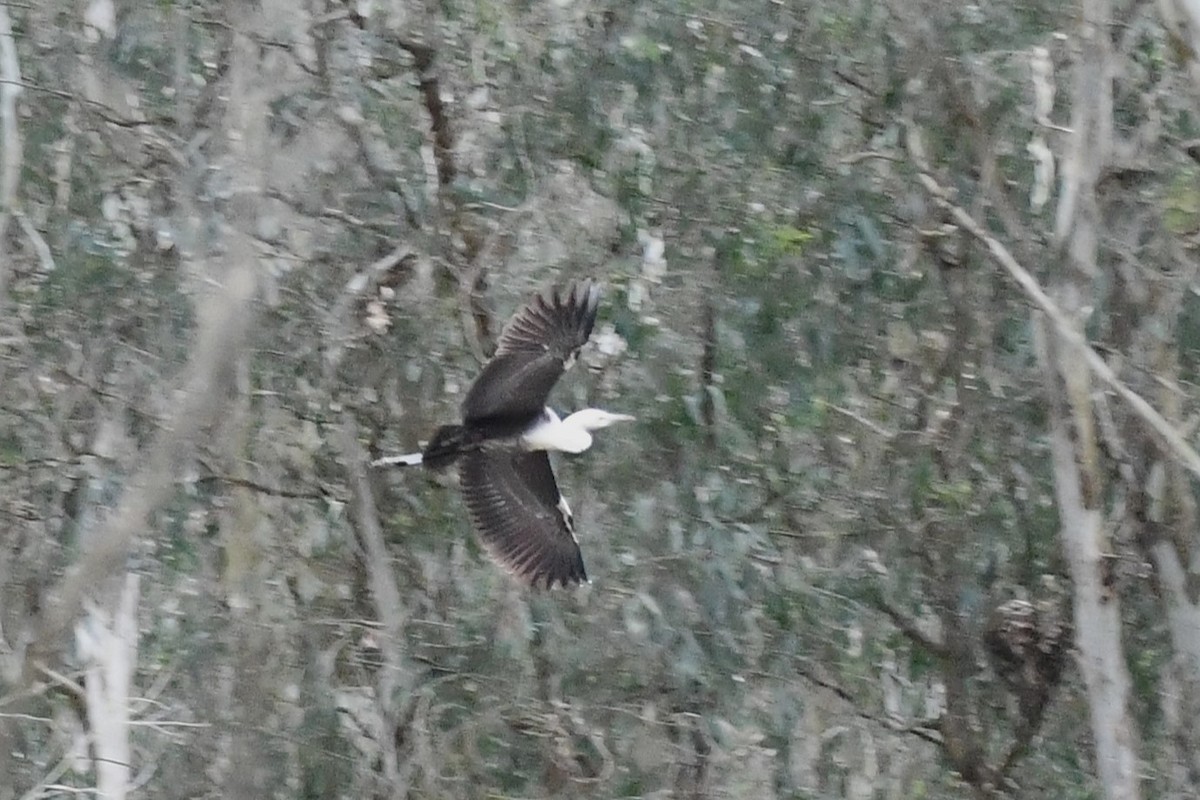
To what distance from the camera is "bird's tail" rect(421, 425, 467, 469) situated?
4473 mm

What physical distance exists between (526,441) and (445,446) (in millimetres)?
193

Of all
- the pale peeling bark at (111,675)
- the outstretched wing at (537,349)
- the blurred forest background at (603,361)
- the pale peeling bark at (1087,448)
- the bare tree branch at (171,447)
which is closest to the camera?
the bare tree branch at (171,447)

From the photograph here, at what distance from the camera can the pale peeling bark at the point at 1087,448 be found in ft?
14.7

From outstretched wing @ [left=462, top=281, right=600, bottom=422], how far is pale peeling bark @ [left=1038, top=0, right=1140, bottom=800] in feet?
3.67

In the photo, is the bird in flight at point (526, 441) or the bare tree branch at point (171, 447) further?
the bird in flight at point (526, 441)

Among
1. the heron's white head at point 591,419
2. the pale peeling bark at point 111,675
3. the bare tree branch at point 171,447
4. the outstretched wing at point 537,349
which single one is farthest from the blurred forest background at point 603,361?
the bare tree branch at point 171,447

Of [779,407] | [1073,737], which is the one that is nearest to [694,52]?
[779,407]

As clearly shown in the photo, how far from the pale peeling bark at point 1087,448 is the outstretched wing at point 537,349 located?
112 cm

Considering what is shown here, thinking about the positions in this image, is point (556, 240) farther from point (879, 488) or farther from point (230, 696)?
point (230, 696)

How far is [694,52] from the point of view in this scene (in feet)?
16.2

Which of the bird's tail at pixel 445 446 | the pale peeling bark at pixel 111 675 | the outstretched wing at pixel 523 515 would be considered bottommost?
the pale peeling bark at pixel 111 675

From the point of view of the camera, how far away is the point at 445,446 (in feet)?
14.7

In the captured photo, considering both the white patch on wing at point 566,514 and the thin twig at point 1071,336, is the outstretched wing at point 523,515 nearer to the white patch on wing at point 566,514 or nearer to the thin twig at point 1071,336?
the white patch on wing at point 566,514

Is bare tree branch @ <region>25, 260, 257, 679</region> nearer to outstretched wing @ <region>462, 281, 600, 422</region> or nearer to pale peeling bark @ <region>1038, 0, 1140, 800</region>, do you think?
outstretched wing @ <region>462, 281, 600, 422</region>
